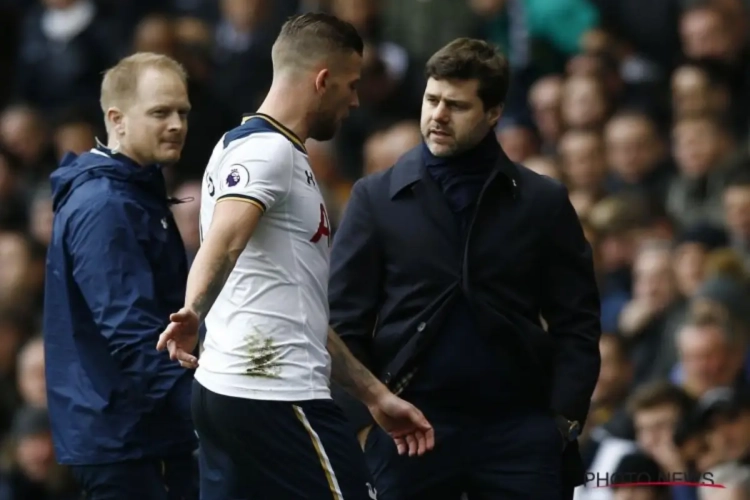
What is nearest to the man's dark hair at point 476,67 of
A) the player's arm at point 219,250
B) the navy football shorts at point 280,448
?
the player's arm at point 219,250

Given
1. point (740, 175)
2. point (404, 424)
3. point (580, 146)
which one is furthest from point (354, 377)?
point (580, 146)

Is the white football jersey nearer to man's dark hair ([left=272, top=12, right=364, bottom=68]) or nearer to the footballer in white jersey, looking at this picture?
the footballer in white jersey

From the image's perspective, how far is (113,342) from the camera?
20.0ft

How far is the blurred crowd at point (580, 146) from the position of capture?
891 centimetres

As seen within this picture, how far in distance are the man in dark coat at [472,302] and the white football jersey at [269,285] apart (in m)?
0.72

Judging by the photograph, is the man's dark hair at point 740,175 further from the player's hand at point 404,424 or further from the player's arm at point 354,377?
the player's arm at point 354,377

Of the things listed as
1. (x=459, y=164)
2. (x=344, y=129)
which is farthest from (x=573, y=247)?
(x=344, y=129)

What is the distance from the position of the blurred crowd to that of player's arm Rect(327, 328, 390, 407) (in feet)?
6.77

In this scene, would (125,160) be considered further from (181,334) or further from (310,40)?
(181,334)

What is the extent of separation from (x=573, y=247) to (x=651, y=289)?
3.60 m

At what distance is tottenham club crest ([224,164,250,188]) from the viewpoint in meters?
5.54

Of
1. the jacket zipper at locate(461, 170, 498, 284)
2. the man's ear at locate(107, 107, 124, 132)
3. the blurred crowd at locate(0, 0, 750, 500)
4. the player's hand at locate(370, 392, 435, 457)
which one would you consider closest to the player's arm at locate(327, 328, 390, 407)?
the player's hand at locate(370, 392, 435, 457)

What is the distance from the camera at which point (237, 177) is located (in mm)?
5555

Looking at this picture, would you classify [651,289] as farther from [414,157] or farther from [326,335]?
[326,335]
